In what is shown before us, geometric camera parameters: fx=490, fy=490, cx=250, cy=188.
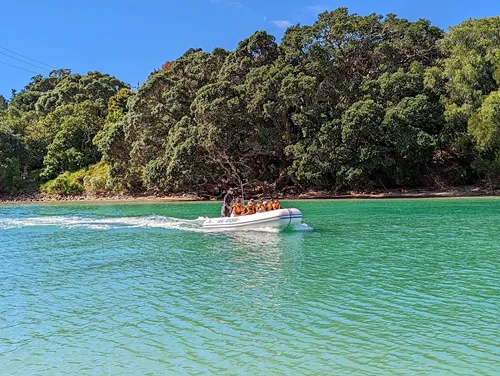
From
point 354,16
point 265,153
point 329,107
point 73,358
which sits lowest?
point 73,358

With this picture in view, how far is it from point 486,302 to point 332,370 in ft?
14.5

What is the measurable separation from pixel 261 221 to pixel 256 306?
1143 cm

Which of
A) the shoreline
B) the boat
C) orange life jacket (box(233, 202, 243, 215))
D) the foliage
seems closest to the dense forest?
the shoreline

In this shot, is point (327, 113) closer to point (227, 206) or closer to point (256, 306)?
point (227, 206)

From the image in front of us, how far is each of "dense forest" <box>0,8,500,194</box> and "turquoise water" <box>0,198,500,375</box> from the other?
20945 mm

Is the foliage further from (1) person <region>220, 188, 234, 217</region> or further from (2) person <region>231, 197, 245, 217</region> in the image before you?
(2) person <region>231, 197, 245, 217</region>

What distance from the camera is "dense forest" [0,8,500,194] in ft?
126

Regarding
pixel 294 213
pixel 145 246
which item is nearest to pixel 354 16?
pixel 294 213

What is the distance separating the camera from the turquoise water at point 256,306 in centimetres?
691

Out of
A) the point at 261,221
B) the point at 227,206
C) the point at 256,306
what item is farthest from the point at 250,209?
the point at 256,306

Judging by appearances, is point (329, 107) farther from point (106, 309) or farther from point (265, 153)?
point (106, 309)

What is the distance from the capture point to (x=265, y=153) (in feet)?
139

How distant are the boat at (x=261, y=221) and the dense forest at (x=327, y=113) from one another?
18.6 meters

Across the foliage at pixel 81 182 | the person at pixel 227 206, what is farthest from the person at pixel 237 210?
the foliage at pixel 81 182
